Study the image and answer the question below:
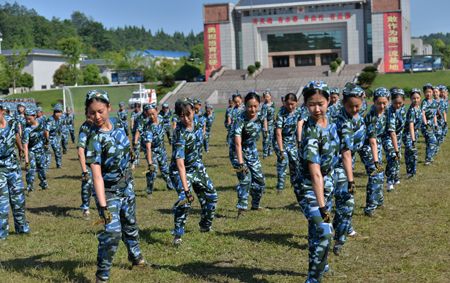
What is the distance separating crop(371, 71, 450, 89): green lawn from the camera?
66688 millimetres

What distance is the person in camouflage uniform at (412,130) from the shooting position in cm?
1394

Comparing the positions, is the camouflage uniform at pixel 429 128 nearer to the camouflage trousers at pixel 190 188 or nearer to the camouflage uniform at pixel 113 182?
the camouflage trousers at pixel 190 188

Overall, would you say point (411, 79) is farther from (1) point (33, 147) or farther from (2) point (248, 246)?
(2) point (248, 246)

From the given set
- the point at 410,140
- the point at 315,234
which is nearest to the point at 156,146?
the point at 410,140

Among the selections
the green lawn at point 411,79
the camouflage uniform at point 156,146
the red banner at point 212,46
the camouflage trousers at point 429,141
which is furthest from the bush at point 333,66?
the camouflage uniform at point 156,146

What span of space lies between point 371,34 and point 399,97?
73265 mm

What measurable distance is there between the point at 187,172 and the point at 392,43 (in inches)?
3026

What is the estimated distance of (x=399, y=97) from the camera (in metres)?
11.9

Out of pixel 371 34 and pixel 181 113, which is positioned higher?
pixel 371 34

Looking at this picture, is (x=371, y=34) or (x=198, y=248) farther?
Result: (x=371, y=34)

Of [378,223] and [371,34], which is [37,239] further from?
[371,34]

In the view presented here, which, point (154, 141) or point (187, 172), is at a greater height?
point (187, 172)

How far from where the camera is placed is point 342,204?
787 centimetres

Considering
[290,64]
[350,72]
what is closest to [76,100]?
[350,72]
